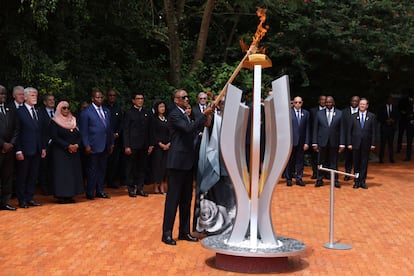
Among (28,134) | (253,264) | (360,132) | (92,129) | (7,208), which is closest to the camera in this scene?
(253,264)

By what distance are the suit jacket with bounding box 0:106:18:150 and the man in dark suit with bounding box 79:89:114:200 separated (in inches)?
63.8

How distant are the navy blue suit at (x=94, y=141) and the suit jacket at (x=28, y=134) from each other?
105 centimetres

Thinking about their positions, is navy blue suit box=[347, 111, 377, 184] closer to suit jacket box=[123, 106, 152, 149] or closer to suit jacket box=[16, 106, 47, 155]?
suit jacket box=[123, 106, 152, 149]

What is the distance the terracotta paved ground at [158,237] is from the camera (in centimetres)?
787

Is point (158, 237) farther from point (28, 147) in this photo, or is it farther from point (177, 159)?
point (28, 147)

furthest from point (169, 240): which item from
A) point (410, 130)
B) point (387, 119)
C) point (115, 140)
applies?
point (410, 130)

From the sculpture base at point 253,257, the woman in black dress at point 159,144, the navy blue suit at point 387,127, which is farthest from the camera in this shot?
the navy blue suit at point 387,127

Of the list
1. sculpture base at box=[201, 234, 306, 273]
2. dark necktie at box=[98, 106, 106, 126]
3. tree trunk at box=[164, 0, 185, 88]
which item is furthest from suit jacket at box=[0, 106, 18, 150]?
tree trunk at box=[164, 0, 185, 88]

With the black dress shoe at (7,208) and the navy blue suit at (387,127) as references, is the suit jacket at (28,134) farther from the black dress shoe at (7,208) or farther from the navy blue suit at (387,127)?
the navy blue suit at (387,127)

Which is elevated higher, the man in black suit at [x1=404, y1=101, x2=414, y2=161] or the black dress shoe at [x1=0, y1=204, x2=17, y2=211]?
the man in black suit at [x1=404, y1=101, x2=414, y2=161]

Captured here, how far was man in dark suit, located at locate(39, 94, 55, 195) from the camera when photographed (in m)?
12.2

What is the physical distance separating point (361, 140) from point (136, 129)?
4985 mm

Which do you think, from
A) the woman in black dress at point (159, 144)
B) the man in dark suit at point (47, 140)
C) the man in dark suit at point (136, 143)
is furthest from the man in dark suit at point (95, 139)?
the woman in black dress at point (159, 144)

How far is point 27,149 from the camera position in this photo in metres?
11.8
